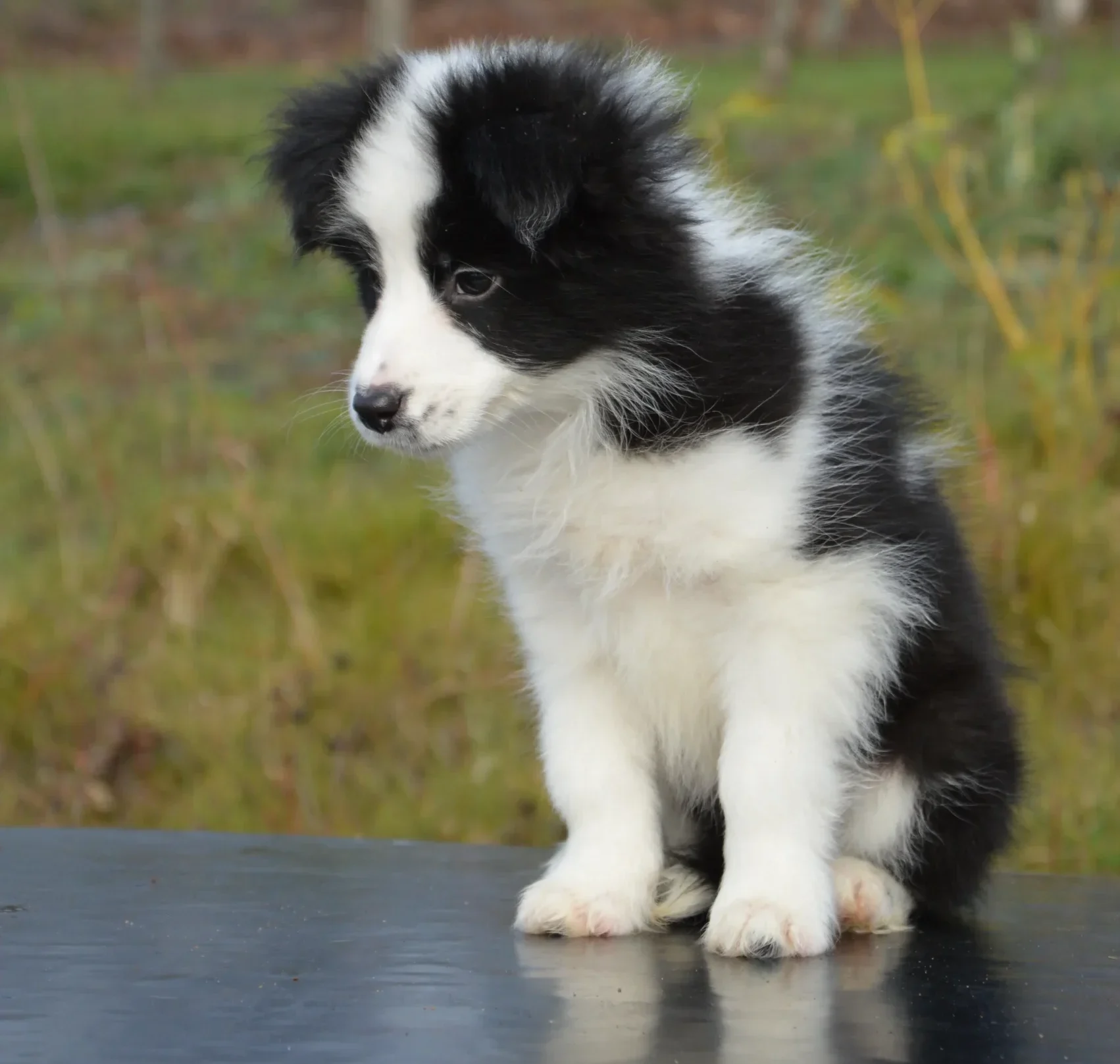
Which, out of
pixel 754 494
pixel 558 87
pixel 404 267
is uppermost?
pixel 558 87

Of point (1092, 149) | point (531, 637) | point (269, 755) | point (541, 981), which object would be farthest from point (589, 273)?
point (1092, 149)

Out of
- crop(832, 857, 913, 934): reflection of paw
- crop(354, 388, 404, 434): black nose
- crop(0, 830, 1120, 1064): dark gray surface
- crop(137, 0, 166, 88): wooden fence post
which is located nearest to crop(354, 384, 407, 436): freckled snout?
Result: crop(354, 388, 404, 434): black nose

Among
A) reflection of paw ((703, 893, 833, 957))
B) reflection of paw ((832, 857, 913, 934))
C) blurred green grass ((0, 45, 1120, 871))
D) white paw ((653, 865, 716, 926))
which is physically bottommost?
blurred green grass ((0, 45, 1120, 871))

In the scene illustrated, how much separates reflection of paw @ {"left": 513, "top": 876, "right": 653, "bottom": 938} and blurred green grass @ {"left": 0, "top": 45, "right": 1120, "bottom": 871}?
2.45 feet

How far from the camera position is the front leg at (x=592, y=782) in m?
2.37

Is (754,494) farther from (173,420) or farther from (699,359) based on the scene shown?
(173,420)

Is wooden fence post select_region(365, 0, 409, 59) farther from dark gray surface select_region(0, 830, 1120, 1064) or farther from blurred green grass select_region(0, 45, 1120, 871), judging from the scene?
dark gray surface select_region(0, 830, 1120, 1064)

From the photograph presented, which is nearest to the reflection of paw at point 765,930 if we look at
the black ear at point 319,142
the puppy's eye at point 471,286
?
the puppy's eye at point 471,286

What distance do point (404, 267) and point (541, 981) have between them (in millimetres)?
946

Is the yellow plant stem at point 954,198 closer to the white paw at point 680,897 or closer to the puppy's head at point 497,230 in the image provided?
the puppy's head at point 497,230

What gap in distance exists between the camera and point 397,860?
2738 mm

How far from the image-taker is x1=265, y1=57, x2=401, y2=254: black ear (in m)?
2.45

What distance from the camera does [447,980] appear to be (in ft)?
6.13

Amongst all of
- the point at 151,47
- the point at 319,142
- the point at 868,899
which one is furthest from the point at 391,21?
the point at 868,899
